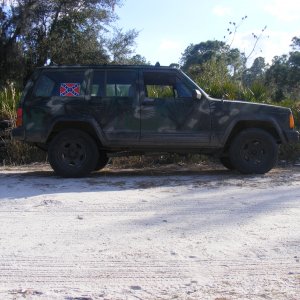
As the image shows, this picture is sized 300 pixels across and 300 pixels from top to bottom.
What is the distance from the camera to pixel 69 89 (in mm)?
9305

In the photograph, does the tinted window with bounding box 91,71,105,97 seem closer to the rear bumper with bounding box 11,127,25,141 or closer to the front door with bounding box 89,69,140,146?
the front door with bounding box 89,69,140,146

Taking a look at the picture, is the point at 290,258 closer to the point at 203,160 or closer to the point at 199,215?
the point at 199,215

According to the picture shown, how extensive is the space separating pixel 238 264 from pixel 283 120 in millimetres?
5298

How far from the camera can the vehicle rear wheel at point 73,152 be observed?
9359mm

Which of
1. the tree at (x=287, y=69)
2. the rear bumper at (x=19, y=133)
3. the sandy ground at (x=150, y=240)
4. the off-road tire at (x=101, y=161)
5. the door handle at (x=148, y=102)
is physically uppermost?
the tree at (x=287, y=69)

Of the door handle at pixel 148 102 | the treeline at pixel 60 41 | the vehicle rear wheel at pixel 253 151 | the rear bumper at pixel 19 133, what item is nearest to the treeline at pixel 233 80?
the treeline at pixel 60 41

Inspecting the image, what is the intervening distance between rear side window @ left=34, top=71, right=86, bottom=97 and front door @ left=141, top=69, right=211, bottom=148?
118cm

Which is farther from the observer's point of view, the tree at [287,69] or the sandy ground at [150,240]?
the tree at [287,69]

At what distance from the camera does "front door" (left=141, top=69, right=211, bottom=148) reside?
927 cm

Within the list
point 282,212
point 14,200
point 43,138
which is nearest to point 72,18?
point 43,138

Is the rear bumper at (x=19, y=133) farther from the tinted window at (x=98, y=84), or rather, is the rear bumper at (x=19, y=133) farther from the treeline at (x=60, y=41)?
the treeline at (x=60, y=41)

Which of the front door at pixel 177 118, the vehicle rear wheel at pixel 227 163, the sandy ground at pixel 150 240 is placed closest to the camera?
the sandy ground at pixel 150 240

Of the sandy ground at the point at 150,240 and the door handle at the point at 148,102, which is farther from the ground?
the door handle at the point at 148,102

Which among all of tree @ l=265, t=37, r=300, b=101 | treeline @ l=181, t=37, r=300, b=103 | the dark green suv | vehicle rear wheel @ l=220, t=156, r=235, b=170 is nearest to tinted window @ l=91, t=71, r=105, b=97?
the dark green suv
